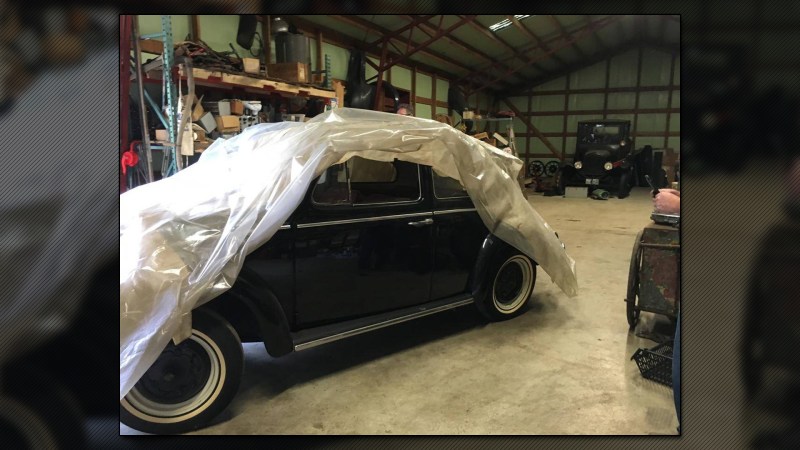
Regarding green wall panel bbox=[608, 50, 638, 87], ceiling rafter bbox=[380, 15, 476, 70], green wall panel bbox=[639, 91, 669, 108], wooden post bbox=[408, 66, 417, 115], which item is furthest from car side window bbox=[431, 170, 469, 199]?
green wall panel bbox=[639, 91, 669, 108]

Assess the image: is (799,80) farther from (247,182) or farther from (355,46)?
(355,46)

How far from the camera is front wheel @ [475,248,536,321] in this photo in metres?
2.63

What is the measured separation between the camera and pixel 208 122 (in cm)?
290

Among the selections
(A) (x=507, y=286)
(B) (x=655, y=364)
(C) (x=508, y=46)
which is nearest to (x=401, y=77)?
(C) (x=508, y=46)

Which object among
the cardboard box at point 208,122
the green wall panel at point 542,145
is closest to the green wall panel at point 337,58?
the cardboard box at point 208,122

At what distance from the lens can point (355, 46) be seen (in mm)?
3781

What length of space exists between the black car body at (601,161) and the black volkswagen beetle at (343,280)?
389 cm

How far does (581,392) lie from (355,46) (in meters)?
3.35

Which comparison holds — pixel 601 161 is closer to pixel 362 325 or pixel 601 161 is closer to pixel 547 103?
pixel 547 103

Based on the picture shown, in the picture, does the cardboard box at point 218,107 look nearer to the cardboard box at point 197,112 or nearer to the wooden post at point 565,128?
the cardboard box at point 197,112

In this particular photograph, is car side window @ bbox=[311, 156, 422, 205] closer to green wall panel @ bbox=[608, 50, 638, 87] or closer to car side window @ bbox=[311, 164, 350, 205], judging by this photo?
car side window @ bbox=[311, 164, 350, 205]

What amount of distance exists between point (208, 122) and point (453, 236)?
1.94 meters

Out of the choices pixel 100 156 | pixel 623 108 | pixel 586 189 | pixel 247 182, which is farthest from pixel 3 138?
pixel 586 189

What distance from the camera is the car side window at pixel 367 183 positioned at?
197 cm
